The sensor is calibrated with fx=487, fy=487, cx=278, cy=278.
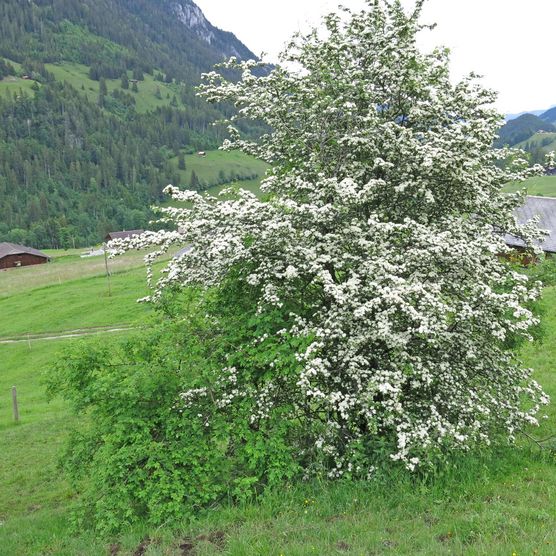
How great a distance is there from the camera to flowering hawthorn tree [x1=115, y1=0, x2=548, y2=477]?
10102mm

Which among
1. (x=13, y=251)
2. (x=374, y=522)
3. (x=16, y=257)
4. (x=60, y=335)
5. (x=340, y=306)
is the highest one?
(x=340, y=306)

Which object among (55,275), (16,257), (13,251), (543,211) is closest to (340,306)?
(543,211)

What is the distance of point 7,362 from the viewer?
45.6 m

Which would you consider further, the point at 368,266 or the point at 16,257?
the point at 16,257

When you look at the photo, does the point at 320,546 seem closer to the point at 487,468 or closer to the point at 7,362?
the point at 487,468

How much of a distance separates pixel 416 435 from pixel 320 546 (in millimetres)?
2769

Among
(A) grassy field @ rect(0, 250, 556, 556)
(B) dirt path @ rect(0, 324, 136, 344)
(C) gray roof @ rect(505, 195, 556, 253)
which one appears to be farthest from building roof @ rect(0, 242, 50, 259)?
(A) grassy field @ rect(0, 250, 556, 556)

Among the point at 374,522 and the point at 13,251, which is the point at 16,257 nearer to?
the point at 13,251

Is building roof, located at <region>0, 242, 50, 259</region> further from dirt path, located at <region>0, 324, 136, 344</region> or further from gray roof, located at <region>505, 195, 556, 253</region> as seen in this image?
gray roof, located at <region>505, 195, 556, 253</region>

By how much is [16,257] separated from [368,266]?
146 m

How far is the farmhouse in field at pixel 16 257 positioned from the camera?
134500mm

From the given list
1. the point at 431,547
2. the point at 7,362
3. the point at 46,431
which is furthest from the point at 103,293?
the point at 431,547

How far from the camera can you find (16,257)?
135 metres

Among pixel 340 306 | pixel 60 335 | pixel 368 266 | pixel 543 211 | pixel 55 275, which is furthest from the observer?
pixel 55 275
